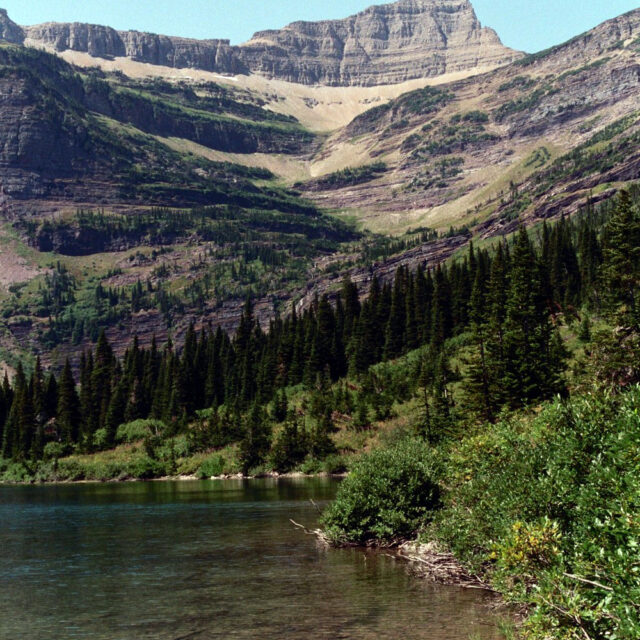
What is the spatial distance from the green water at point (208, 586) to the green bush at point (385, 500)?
1747 millimetres

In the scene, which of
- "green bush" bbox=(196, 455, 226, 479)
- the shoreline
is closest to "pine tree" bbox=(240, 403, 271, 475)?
the shoreline

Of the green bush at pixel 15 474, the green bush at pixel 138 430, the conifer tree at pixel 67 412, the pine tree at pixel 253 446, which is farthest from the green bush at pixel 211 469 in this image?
the conifer tree at pixel 67 412

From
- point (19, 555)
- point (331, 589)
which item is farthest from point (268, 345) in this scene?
point (331, 589)

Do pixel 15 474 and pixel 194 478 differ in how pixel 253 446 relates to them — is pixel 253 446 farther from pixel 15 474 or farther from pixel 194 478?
pixel 15 474

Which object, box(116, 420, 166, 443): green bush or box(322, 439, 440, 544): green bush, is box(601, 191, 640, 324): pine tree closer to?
box(322, 439, 440, 544): green bush

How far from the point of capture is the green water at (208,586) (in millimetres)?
28188

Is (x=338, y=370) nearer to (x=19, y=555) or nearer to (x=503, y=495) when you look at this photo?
(x=19, y=555)

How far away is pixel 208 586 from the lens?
3606 centimetres

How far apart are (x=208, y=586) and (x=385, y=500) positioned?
11.6m

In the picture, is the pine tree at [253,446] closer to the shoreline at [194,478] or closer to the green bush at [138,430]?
the shoreline at [194,478]

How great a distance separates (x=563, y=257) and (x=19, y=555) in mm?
145206

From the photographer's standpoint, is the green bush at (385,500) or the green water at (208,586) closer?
the green water at (208,586)

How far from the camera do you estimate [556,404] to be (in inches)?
1164

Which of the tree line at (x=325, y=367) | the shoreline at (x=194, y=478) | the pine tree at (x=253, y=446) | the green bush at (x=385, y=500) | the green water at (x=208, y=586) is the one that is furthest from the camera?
the pine tree at (x=253, y=446)
